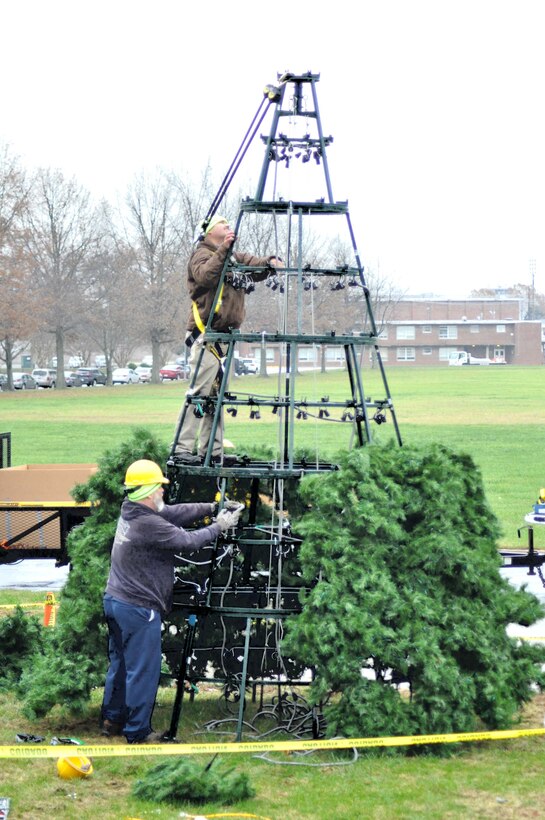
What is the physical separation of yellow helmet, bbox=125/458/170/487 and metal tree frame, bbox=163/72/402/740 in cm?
33

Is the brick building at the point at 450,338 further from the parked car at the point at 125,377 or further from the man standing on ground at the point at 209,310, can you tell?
the man standing on ground at the point at 209,310

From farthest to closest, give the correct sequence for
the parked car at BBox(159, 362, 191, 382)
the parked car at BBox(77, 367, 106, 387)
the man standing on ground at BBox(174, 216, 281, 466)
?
1. the parked car at BBox(159, 362, 191, 382)
2. the parked car at BBox(77, 367, 106, 387)
3. the man standing on ground at BBox(174, 216, 281, 466)

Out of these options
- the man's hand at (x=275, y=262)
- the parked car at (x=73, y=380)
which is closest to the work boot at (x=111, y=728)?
the man's hand at (x=275, y=262)

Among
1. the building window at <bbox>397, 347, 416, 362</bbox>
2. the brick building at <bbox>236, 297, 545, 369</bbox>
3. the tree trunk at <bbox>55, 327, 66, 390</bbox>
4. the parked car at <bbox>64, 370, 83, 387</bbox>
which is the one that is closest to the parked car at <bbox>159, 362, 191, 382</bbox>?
the parked car at <bbox>64, 370, 83, 387</bbox>

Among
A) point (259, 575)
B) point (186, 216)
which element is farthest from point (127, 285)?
point (259, 575)

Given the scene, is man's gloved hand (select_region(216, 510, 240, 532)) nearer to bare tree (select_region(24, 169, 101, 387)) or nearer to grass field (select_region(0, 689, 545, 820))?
grass field (select_region(0, 689, 545, 820))

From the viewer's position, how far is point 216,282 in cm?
809

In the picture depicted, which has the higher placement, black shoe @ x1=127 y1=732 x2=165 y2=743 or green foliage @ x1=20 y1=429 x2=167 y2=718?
green foliage @ x1=20 y1=429 x2=167 y2=718

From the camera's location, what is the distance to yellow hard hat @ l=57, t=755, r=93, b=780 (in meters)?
6.65

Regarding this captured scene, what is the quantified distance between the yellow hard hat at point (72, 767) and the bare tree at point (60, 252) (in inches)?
2750

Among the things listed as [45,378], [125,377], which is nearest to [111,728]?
[45,378]

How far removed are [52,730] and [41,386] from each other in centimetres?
7505

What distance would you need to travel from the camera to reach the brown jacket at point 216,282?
7.95 m

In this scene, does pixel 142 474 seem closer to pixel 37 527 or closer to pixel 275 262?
pixel 275 262
